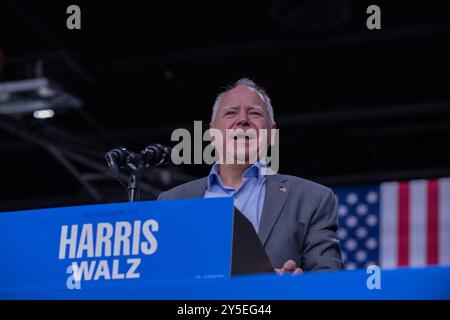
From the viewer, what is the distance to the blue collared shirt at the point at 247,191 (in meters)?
2.19

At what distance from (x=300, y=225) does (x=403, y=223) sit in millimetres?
4730

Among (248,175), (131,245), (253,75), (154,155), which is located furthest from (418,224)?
(131,245)

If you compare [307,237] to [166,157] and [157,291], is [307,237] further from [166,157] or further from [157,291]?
[157,291]

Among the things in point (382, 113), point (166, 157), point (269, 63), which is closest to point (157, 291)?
point (166, 157)

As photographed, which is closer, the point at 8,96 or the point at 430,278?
the point at 430,278

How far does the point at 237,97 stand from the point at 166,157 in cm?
41

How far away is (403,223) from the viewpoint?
6.61 metres

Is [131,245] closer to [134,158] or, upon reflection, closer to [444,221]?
[134,158]

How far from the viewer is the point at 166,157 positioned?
6.65 feet

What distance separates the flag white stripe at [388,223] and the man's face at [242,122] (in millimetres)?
4520

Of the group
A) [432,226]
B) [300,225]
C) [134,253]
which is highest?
[432,226]

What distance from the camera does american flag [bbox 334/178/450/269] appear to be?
6.46 meters

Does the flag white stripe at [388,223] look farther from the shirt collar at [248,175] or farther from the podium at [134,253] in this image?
the podium at [134,253]

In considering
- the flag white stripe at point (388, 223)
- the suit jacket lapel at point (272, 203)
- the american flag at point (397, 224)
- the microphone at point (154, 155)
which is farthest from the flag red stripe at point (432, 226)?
the microphone at point (154, 155)
